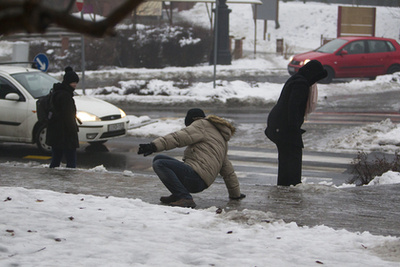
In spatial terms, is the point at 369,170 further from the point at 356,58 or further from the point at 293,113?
the point at 356,58

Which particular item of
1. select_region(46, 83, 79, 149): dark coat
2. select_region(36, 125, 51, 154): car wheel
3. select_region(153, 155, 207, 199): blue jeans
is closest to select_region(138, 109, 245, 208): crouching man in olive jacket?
select_region(153, 155, 207, 199): blue jeans

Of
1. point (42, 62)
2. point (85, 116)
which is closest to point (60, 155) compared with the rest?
point (85, 116)

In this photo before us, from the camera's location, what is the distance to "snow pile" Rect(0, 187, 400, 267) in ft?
15.9

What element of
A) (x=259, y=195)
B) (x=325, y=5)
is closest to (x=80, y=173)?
(x=259, y=195)

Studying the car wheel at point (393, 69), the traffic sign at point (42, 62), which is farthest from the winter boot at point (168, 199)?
the car wheel at point (393, 69)

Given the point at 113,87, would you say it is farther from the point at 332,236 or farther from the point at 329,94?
the point at 332,236

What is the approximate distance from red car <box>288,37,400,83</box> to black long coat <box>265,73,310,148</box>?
1472 cm

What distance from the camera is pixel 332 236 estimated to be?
5684 millimetres

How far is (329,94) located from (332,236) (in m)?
15.5

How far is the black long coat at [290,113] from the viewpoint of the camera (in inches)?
289

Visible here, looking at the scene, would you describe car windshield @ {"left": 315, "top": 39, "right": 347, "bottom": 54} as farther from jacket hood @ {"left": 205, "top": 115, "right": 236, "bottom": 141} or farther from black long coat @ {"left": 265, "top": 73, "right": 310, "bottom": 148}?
jacket hood @ {"left": 205, "top": 115, "right": 236, "bottom": 141}

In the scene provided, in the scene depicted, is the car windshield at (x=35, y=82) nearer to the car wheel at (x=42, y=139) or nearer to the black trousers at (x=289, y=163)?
the car wheel at (x=42, y=139)

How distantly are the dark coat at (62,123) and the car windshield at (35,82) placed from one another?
3.08 m

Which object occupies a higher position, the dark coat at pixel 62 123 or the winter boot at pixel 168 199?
the dark coat at pixel 62 123
